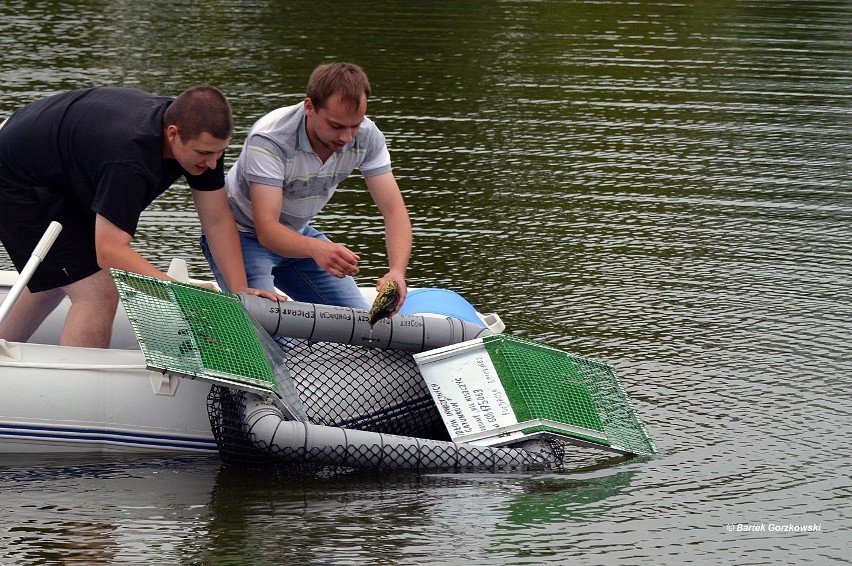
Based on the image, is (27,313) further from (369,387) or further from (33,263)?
(369,387)

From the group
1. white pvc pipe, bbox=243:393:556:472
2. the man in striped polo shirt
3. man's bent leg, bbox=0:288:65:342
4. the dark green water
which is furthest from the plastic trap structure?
man's bent leg, bbox=0:288:65:342

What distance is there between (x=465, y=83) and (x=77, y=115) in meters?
8.15

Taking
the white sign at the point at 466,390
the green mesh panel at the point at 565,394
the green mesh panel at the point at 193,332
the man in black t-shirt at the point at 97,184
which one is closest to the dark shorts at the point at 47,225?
the man in black t-shirt at the point at 97,184

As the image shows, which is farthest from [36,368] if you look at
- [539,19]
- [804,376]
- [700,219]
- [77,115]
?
[539,19]

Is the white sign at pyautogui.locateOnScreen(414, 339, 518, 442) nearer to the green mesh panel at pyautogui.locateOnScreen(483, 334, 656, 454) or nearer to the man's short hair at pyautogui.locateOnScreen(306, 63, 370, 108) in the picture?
the green mesh panel at pyautogui.locateOnScreen(483, 334, 656, 454)

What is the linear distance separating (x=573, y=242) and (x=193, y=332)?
3829 mm

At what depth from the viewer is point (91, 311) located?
534cm

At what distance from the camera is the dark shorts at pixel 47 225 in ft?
17.0

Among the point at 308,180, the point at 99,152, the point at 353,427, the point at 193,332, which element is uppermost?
the point at 99,152

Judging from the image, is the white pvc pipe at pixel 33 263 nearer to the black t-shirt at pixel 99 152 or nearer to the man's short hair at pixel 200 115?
the black t-shirt at pixel 99 152

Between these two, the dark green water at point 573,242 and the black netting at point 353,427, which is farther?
the black netting at point 353,427

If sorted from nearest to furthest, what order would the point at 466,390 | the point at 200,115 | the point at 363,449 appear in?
1. the point at 200,115
2. the point at 363,449
3. the point at 466,390

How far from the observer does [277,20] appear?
16.0 metres

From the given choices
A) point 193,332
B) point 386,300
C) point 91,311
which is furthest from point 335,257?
point 91,311
